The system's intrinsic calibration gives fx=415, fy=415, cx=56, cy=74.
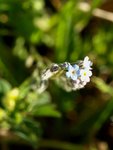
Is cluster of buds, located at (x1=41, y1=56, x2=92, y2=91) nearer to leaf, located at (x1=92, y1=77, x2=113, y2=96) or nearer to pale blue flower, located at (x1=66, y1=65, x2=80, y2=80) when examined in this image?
pale blue flower, located at (x1=66, y1=65, x2=80, y2=80)

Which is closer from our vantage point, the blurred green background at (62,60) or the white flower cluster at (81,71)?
the white flower cluster at (81,71)

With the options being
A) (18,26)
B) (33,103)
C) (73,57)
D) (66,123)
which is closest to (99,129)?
(66,123)

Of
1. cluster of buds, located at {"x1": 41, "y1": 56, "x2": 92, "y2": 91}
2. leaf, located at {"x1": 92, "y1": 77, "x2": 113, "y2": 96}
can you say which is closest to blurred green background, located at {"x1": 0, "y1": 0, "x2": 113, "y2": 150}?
leaf, located at {"x1": 92, "y1": 77, "x2": 113, "y2": 96}

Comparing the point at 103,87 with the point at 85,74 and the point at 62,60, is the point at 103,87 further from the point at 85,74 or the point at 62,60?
the point at 85,74

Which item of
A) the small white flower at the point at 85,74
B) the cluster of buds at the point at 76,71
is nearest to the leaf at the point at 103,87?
the cluster of buds at the point at 76,71

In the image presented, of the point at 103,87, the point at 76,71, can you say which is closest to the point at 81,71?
the point at 76,71

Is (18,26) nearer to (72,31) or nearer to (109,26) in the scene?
(72,31)

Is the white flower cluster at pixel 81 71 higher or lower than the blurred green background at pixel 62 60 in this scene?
lower

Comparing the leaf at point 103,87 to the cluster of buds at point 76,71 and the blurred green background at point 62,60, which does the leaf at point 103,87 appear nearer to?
the blurred green background at point 62,60
